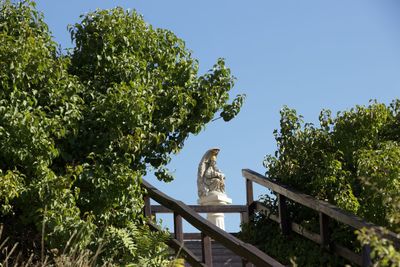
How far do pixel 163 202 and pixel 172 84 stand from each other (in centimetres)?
158

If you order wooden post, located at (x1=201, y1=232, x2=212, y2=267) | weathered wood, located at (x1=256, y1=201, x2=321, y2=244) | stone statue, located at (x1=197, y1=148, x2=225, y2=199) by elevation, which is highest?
stone statue, located at (x1=197, y1=148, x2=225, y2=199)

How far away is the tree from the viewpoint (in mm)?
10234

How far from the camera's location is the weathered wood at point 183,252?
1064cm

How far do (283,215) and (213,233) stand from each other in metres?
1.73

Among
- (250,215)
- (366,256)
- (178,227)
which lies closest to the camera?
(366,256)

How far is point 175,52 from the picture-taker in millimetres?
12383

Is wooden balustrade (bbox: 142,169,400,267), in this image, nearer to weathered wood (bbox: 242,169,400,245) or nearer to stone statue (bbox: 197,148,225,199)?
weathered wood (bbox: 242,169,400,245)

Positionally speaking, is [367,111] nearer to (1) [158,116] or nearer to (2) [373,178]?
(2) [373,178]

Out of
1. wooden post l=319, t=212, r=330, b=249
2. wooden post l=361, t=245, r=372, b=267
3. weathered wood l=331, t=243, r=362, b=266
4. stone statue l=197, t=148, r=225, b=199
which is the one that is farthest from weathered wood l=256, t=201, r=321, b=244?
stone statue l=197, t=148, r=225, b=199

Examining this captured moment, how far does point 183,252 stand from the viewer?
11031mm

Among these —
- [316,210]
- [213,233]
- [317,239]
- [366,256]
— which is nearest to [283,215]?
[317,239]

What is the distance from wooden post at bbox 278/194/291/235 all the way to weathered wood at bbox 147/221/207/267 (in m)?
1.29

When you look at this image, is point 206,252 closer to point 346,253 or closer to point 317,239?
point 317,239

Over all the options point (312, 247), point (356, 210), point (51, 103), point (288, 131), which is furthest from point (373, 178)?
point (51, 103)
